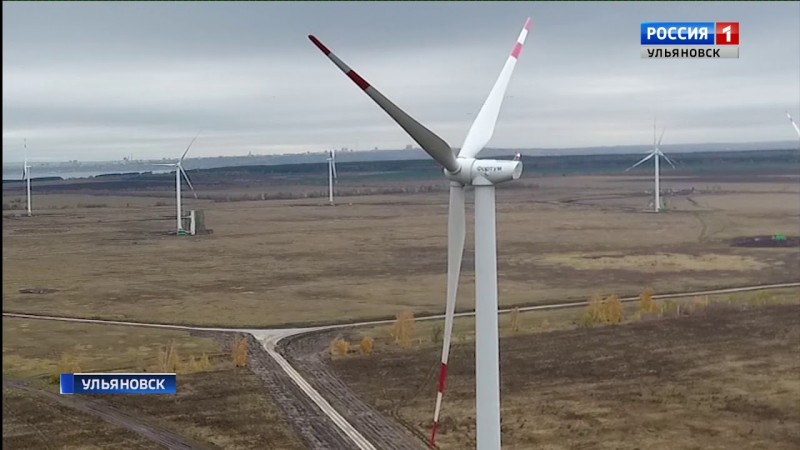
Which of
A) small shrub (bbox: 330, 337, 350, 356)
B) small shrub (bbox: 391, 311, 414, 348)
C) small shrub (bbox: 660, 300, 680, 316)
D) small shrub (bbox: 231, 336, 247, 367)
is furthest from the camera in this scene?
small shrub (bbox: 660, 300, 680, 316)

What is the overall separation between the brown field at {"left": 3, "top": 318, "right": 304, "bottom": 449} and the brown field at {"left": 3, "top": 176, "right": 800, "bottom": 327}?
27.9 feet

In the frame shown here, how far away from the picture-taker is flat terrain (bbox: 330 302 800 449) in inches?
1446

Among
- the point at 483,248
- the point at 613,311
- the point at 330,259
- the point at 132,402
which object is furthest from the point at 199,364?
the point at 330,259

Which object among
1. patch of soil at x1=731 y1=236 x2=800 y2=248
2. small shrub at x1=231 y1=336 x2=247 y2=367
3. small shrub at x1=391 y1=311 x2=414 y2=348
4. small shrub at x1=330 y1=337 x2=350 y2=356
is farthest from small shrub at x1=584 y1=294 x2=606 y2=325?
patch of soil at x1=731 y1=236 x2=800 y2=248

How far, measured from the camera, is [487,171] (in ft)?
69.2

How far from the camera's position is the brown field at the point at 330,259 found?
68500mm

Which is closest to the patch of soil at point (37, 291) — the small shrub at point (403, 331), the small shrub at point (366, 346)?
the small shrub at point (403, 331)

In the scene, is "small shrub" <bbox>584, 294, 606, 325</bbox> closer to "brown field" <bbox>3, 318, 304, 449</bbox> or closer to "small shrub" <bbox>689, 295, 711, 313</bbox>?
"small shrub" <bbox>689, 295, 711, 313</bbox>

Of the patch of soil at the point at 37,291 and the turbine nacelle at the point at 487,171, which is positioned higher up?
the turbine nacelle at the point at 487,171

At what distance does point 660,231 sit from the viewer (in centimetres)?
11769

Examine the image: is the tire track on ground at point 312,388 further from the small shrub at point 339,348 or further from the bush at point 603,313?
the bush at point 603,313

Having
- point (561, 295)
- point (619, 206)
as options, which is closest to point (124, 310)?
point (561, 295)

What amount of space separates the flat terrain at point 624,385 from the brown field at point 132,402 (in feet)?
18.7

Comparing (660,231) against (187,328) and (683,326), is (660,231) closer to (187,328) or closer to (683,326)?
(683,326)
